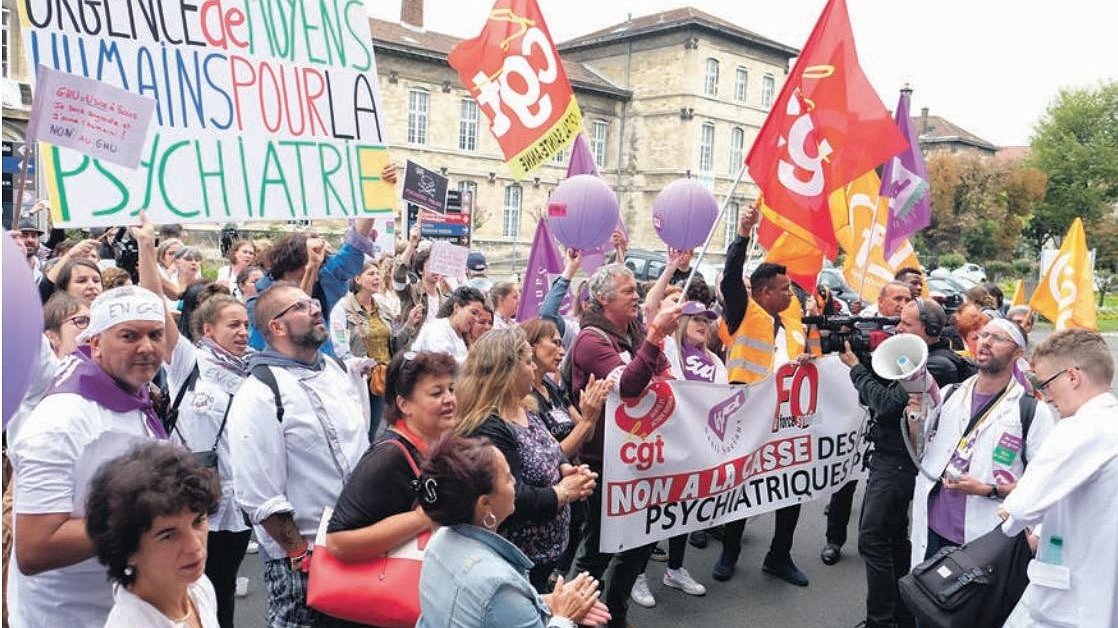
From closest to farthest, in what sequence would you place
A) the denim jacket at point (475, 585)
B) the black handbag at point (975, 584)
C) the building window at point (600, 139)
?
the denim jacket at point (475, 585)
the black handbag at point (975, 584)
the building window at point (600, 139)

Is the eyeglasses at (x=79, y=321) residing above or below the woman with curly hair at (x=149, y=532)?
above

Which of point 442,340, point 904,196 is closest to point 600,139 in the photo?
point 904,196

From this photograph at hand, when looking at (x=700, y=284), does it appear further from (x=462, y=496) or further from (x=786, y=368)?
(x=462, y=496)

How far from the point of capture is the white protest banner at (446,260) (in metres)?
7.57

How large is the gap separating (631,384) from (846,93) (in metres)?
2.30

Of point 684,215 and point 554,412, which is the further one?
point 684,215

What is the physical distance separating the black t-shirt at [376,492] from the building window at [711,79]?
4757 centimetres

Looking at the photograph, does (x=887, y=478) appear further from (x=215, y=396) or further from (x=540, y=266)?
(x=540, y=266)

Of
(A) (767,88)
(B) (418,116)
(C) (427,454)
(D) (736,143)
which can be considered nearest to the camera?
(C) (427,454)

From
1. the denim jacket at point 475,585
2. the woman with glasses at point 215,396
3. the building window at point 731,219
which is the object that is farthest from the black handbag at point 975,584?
the building window at point 731,219

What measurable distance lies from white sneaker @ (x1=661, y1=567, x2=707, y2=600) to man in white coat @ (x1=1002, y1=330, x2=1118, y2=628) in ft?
7.22

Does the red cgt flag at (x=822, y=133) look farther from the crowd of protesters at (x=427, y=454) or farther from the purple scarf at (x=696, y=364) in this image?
the purple scarf at (x=696, y=364)

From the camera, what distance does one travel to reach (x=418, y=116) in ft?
134

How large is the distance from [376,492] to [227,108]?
2233mm
